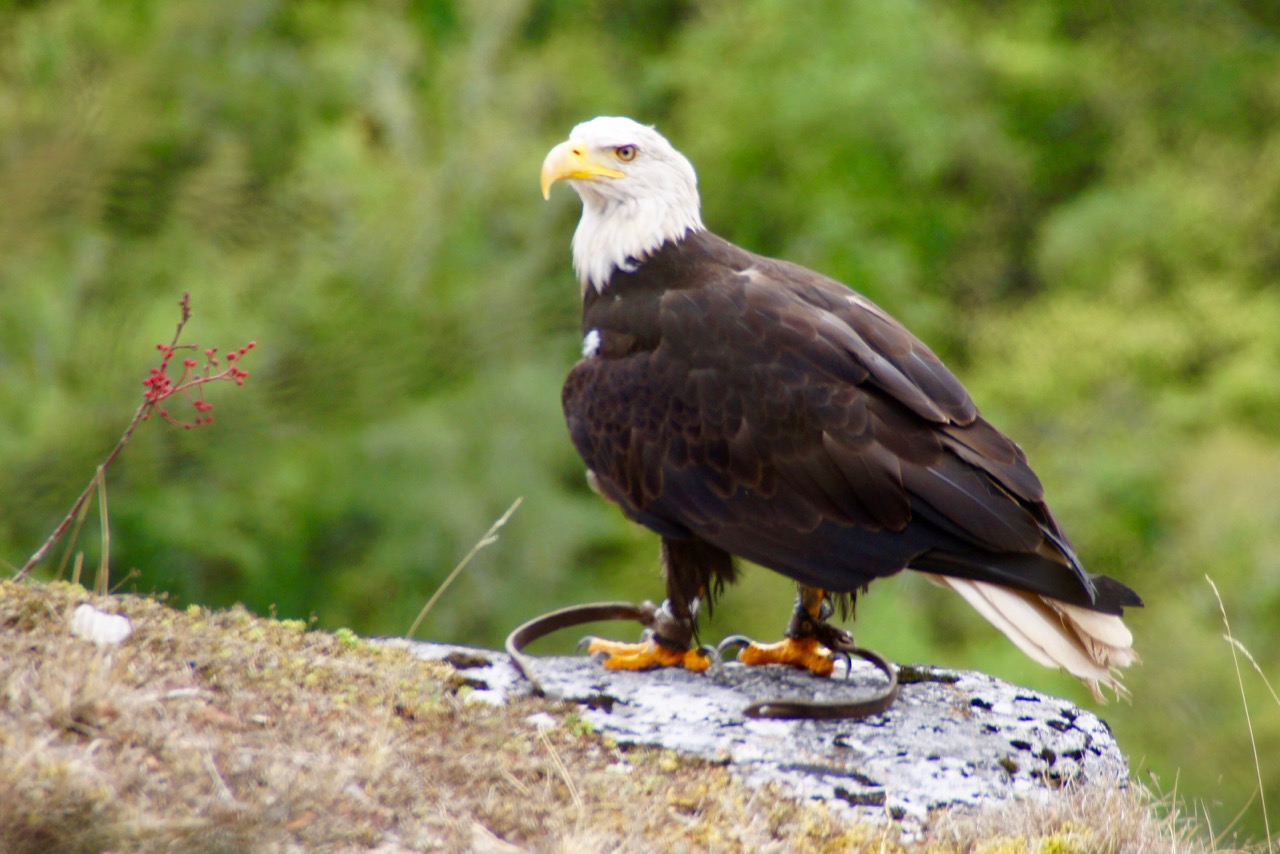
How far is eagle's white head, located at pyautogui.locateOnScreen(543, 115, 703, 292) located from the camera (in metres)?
4.08

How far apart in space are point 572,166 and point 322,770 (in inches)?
88.1

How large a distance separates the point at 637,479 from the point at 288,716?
51.8 inches

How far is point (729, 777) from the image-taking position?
3055 mm

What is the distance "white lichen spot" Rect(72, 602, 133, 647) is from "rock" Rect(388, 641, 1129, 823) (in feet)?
3.02

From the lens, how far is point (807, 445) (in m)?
3.54

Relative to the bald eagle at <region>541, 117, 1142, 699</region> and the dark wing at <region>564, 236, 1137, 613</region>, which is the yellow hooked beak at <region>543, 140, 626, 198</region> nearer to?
the bald eagle at <region>541, 117, 1142, 699</region>

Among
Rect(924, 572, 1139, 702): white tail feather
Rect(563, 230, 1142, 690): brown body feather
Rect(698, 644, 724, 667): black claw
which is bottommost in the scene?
Rect(698, 644, 724, 667): black claw

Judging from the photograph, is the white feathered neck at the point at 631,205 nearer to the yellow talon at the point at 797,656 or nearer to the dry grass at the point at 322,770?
the yellow talon at the point at 797,656

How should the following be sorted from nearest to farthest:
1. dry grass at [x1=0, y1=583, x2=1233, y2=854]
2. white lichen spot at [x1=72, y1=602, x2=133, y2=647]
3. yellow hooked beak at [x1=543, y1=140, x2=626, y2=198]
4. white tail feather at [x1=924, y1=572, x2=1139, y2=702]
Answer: dry grass at [x1=0, y1=583, x2=1233, y2=854]
white lichen spot at [x1=72, y1=602, x2=133, y2=647]
white tail feather at [x1=924, y1=572, x2=1139, y2=702]
yellow hooked beak at [x1=543, y1=140, x2=626, y2=198]

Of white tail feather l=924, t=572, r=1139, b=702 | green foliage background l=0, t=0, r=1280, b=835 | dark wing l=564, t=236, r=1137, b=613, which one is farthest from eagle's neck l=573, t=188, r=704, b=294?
green foliage background l=0, t=0, r=1280, b=835

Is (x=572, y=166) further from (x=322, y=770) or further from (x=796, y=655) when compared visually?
(x=322, y=770)

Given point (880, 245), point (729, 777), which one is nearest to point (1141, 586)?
point (880, 245)

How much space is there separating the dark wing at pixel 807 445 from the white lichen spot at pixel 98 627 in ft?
4.75

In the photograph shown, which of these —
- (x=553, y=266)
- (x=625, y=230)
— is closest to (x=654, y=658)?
(x=625, y=230)
